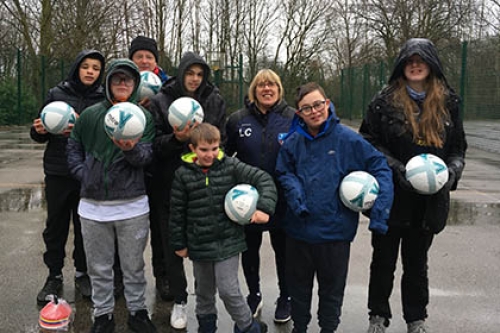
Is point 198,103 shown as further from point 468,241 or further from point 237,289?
point 468,241

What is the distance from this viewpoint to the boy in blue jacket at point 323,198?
3031 millimetres

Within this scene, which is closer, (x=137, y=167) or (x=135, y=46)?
(x=137, y=167)

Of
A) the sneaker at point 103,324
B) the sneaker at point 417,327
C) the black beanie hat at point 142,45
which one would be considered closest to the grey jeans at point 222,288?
the sneaker at point 103,324

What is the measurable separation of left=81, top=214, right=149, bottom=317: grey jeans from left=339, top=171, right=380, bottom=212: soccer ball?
1.41 m

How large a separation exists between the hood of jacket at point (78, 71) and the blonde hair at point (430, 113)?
2.33m

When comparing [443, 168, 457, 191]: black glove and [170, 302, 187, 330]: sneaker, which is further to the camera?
[170, 302, 187, 330]: sneaker

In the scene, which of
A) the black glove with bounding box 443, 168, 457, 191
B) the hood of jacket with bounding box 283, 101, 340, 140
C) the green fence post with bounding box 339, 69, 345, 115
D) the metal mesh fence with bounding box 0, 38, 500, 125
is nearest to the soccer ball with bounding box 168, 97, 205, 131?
the hood of jacket with bounding box 283, 101, 340, 140

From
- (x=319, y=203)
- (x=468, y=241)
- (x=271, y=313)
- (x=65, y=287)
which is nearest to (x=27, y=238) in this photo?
(x=65, y=287)

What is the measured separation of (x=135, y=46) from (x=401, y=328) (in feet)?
10.2

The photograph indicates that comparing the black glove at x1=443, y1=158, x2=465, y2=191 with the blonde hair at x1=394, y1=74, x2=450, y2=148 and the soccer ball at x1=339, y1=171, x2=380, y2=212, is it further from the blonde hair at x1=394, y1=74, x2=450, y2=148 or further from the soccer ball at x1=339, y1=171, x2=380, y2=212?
the soccer ball at x1=339, y1=171, x2=380, y2=212

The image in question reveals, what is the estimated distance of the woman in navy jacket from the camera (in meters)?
3.56

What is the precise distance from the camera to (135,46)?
13.3ft

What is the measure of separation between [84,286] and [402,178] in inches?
108

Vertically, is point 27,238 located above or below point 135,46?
below
